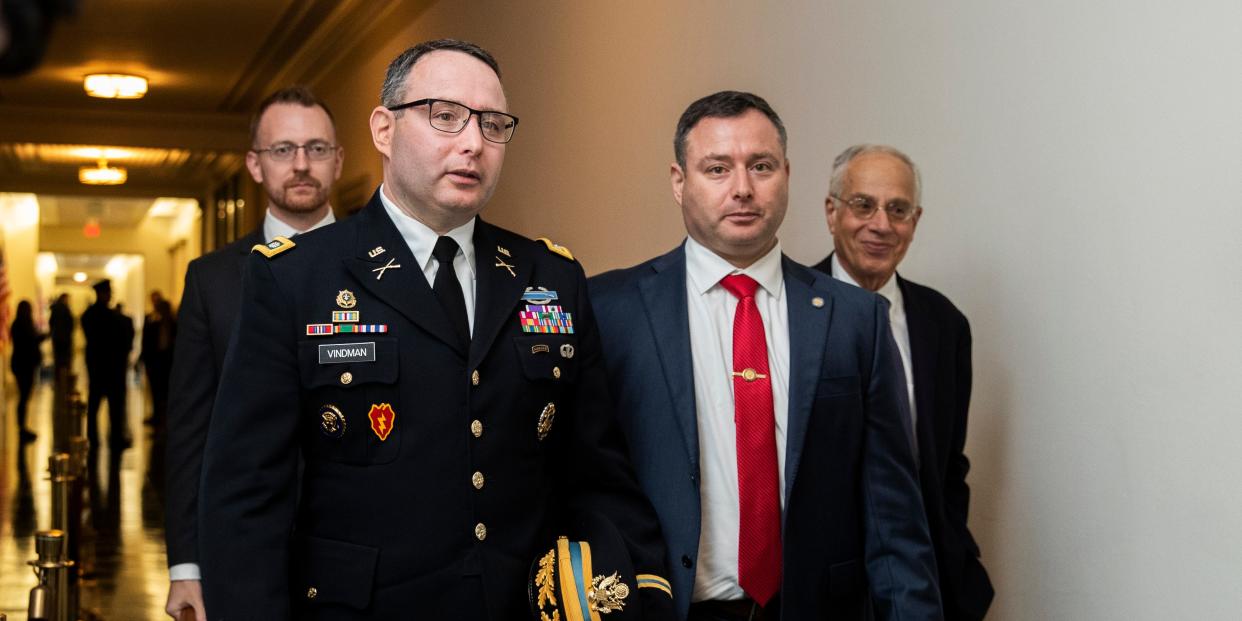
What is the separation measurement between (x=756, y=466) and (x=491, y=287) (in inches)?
23.0

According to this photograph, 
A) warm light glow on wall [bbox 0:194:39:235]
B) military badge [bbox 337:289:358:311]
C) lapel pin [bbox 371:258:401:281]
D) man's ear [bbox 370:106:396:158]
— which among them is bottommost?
military badge [bbox 337:289:358:311]

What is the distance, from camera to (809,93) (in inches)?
183

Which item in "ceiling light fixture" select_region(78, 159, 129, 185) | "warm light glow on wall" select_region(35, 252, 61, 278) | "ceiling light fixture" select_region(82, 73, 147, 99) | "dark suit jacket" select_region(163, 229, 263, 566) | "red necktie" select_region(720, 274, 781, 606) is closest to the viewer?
"red necktie" select_region(720, 274, 781, 606)

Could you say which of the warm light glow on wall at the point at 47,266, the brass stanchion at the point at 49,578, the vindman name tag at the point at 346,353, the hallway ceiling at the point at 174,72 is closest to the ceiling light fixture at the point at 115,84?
the hallway ceiling at the point at 174,72

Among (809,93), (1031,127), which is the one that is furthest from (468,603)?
(809,93)

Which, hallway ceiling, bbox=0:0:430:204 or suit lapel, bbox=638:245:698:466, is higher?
hallway ceiling, bbox=0:0:430:204

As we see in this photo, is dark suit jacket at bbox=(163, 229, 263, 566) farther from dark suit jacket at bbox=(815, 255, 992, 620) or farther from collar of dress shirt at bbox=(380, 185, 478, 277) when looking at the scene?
dark suit jacket at bbox=(815, 255, 992, 620)

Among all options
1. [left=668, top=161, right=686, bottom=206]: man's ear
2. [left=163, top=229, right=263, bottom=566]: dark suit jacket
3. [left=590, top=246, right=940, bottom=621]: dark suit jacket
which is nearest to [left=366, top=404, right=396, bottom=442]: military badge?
[left=590, top=246, right=940, bottom=621]: dark suit jacket

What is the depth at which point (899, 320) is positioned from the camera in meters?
3.26

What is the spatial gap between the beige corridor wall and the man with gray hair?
33cm

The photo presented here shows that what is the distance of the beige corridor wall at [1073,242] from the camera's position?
2947 millimetres

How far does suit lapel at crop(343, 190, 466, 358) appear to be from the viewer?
6.81 feet

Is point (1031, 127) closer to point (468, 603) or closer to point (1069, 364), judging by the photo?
point (1069, 364)

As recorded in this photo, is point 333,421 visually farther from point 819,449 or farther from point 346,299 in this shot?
point 819,449
